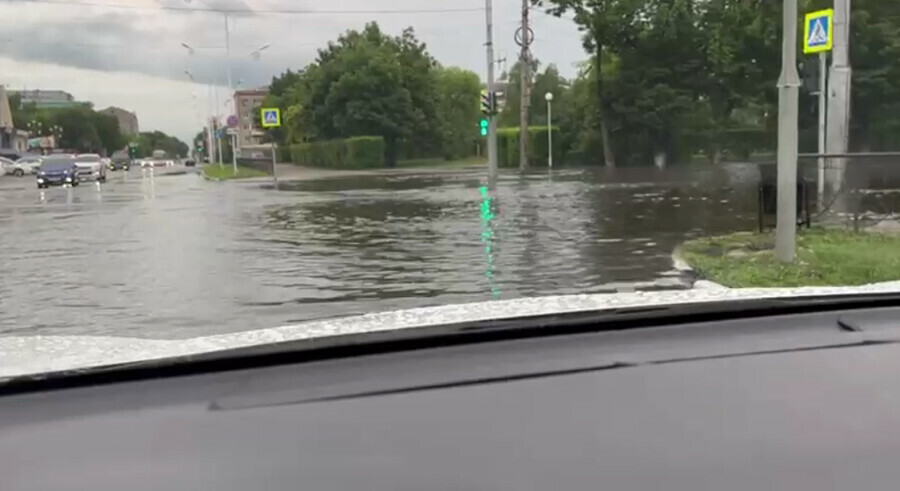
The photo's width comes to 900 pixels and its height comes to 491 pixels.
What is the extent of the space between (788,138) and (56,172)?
3759cm

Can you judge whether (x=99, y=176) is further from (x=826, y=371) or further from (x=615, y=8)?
(x=826, y=371)

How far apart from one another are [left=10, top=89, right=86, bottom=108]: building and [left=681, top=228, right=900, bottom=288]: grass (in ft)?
351

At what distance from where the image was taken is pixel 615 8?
48.6 metres

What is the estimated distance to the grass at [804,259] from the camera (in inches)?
367

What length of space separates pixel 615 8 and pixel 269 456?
1945 inches

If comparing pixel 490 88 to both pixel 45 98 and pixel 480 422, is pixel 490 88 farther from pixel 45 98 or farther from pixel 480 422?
pixel 45 98

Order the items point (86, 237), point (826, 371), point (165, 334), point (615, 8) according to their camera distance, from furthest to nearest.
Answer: point (615, 8) → point (86, 237) → point (165, 334) → point (826, 371)

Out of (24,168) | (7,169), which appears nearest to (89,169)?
(24,168)

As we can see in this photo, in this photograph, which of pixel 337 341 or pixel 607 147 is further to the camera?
pixel 607 147

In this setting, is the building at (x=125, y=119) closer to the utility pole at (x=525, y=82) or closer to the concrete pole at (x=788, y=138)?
the utility pole at (x=525, y=82)

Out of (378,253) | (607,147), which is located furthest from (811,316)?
(607,147)

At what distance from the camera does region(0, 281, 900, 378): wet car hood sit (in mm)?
2492

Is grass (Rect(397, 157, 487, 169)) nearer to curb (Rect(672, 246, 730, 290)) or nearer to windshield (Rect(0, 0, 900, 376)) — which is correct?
windshield (Rect(0, 0, 900, 376))

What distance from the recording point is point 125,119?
448 ft
